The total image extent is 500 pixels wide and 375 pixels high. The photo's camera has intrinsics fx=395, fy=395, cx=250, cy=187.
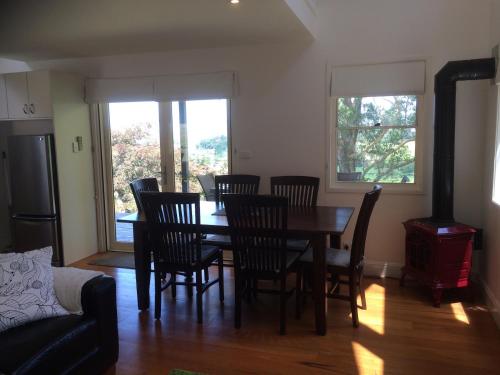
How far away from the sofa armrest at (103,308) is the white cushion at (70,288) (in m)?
0.03

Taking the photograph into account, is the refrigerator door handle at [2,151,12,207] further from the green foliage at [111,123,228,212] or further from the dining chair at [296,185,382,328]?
the dining chair at [296,185,382,328]

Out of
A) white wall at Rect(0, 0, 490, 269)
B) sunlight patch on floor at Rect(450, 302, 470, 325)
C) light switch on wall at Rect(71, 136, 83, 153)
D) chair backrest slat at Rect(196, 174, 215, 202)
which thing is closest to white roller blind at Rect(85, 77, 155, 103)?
white wall at Rect(0, 0, 490, 269)

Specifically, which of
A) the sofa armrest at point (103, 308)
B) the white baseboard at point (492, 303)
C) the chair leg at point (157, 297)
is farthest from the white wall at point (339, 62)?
the sofa armrest at point (103, 308)

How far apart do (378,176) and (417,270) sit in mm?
1054

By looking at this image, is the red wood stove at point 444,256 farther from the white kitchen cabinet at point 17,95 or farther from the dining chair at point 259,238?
the white kitchen cabinet at point 17,95

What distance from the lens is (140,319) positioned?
3178 millimetres

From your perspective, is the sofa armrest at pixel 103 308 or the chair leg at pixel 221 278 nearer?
the sofa armrest at pixel 103 308

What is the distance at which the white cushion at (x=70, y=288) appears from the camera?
7.55 ft

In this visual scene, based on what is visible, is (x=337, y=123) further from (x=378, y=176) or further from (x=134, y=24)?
(x=134, y=24)

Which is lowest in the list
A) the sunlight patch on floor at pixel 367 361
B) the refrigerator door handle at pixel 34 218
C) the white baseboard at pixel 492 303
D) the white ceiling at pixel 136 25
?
the sunlight patch on floor at pixel 367 361

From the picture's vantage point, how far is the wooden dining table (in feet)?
9.12

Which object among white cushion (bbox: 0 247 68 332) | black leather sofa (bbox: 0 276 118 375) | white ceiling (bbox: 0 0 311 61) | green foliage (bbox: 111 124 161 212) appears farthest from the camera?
green foliage (bbox: 111 124 161 212)

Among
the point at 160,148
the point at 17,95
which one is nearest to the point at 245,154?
the point at 160,148

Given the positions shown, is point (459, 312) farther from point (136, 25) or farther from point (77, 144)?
point (77, 144)
